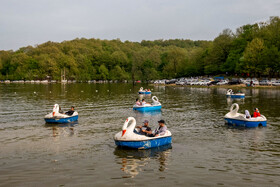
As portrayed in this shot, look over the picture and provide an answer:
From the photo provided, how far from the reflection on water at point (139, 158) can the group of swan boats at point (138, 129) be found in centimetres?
38

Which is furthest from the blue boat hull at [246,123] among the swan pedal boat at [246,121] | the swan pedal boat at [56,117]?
the swan pedal boat at [56,117]

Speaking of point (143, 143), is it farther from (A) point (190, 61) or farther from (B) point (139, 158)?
(A) point (190, 61)

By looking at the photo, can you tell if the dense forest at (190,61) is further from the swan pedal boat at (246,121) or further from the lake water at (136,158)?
the lake water at (136,158)

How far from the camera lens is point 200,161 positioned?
53.2 ft

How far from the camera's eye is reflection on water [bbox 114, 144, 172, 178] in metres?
14.9

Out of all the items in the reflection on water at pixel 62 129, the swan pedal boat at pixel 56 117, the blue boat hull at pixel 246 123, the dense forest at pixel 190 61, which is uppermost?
the dense forest at pixel 190 61

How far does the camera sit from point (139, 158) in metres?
16.6

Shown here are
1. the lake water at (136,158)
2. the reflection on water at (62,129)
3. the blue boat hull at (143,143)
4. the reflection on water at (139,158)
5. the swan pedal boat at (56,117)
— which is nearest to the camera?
the lake water at (136,158)

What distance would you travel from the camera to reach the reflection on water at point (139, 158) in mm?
14883

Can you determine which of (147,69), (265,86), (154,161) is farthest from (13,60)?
(154,161)

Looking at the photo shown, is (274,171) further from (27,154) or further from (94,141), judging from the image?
(27,154)

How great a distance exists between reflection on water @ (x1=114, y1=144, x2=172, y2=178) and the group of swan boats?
0.38 meters

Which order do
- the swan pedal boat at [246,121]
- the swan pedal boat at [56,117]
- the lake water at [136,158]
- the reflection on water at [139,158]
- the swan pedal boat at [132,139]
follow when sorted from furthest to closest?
the swan pedal boat at [56,117], the swan pedal boat at [246,121], the swan pedal boat at [132,139], the reflection on water at [139,158], the lake water at [136,158]

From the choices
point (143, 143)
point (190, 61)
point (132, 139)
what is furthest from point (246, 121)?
point (190, 61)
